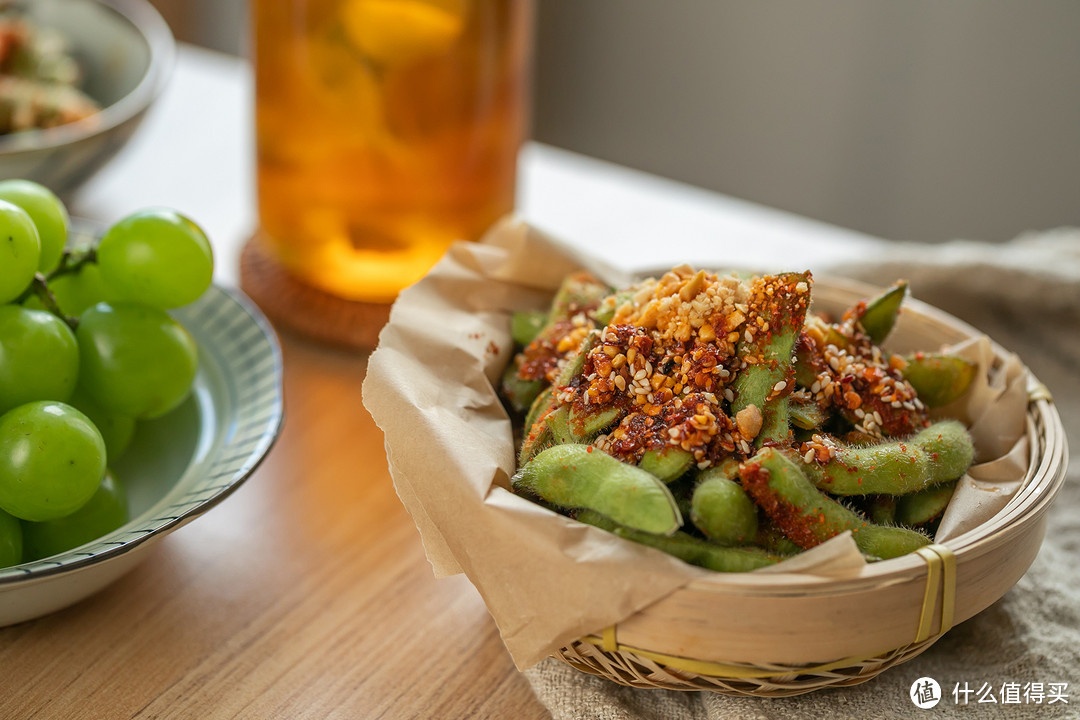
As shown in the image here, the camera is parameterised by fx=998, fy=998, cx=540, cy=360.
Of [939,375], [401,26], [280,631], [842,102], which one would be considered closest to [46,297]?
[280,631]

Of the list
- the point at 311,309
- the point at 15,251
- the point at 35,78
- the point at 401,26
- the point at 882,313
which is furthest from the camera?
the point at 35,78

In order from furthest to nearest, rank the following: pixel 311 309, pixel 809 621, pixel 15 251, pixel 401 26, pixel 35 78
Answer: pixel 35 78 < pixel 311 309 < pixel 401 26 < pixel 15 251 < pixel 809 621

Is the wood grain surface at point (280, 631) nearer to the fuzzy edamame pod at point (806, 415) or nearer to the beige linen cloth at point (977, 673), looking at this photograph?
the beige linen cloth at point (977, 673)

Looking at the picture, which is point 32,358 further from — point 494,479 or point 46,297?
point 494,479

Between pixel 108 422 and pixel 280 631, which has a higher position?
pixel 108 422

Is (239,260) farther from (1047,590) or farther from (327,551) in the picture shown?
(1047,590)

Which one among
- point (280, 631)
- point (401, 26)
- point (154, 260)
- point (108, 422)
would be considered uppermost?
point (401, 26)

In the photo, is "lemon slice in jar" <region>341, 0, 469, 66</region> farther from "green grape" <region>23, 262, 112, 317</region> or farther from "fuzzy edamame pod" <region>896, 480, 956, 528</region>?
"fuzzy edamame pod" <region>896, 480, 956, 528</region>

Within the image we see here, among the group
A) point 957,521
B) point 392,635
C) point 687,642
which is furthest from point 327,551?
point 957,521
